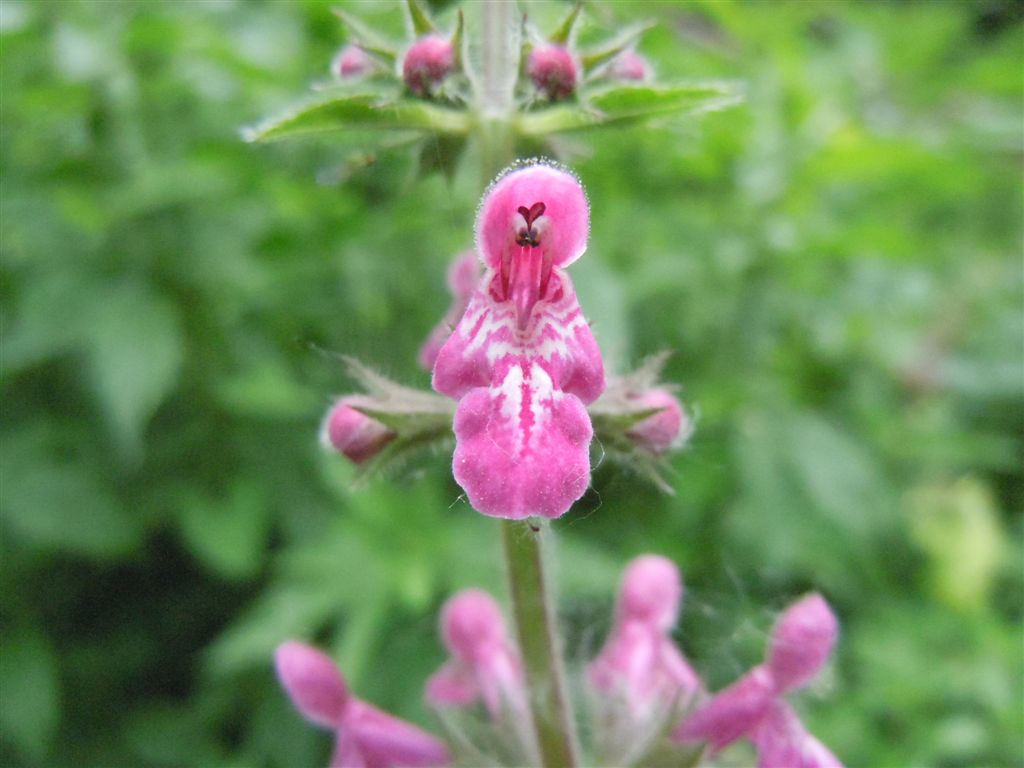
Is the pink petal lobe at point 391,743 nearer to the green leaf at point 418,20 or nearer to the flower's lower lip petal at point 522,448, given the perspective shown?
the flower's lower lip petal at point 522,448

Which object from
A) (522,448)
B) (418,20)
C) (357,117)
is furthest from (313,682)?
(418,20)

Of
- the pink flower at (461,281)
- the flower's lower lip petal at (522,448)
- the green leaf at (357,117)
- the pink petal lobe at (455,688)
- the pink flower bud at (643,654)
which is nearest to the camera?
the flower's lower lip petal at (522,448)

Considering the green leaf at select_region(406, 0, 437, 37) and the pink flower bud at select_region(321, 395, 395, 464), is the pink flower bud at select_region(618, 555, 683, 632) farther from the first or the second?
the green leaf at select_region(406, 0, 437, 37)

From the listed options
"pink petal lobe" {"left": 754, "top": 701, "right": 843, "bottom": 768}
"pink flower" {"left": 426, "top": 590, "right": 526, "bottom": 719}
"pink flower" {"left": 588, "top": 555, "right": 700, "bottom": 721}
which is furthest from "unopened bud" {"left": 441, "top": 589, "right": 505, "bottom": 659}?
"pink petal lobe" {"left": 754, "top": 701, "right": 843, "bottom": 768}

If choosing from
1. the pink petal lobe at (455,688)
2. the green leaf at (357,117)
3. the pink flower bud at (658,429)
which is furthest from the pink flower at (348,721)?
the green leaf at (357,117)

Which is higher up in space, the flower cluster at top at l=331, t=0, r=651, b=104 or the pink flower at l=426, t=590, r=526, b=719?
the flower cluster at top at l=331, t=0, r=651, b=104

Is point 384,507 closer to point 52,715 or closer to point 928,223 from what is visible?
point 52,715
